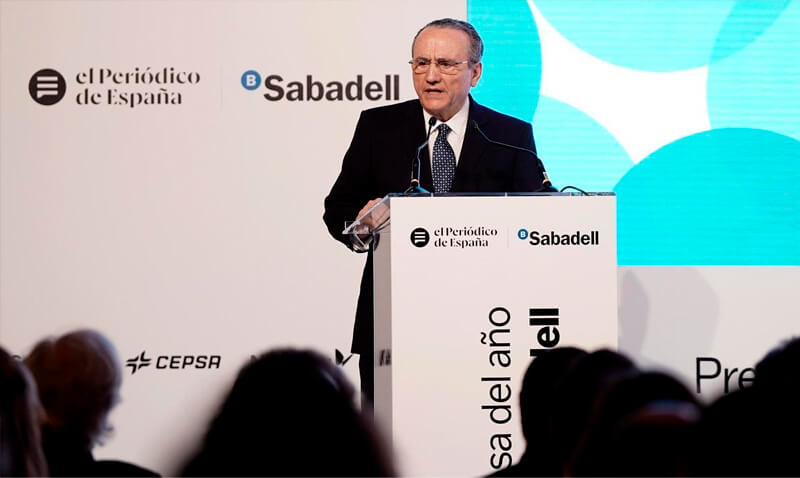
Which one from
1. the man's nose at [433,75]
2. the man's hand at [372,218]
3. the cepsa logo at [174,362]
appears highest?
the man's nose at [433,75]

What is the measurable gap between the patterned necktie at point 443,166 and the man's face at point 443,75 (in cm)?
38

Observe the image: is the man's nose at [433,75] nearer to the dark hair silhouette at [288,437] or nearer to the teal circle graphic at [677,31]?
the teal circle graphic at [677,31]

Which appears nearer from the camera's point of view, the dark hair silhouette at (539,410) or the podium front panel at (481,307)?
the dark hair silhouette at (539,410)

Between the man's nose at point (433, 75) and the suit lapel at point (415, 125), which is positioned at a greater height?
the man's nose at point (433, 75)

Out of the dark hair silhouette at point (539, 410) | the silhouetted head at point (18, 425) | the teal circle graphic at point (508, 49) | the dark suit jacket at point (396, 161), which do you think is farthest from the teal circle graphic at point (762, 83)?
the silhouetted head at point (18, 425)

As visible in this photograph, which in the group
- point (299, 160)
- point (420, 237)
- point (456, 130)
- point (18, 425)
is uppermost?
point (456, 130)

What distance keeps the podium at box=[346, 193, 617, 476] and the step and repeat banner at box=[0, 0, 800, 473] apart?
236 centimetres

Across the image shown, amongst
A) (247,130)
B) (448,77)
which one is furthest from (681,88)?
(247,130)

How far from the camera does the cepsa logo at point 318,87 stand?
5961 mm

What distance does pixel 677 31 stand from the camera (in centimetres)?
602

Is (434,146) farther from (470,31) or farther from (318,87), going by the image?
Answer: (318,87)

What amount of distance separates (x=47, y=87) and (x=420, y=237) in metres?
3.21

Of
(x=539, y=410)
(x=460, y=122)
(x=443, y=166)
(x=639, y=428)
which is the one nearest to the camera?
(x=639, y=428)

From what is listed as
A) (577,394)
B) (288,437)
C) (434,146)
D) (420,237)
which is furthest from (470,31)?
(288,437)
